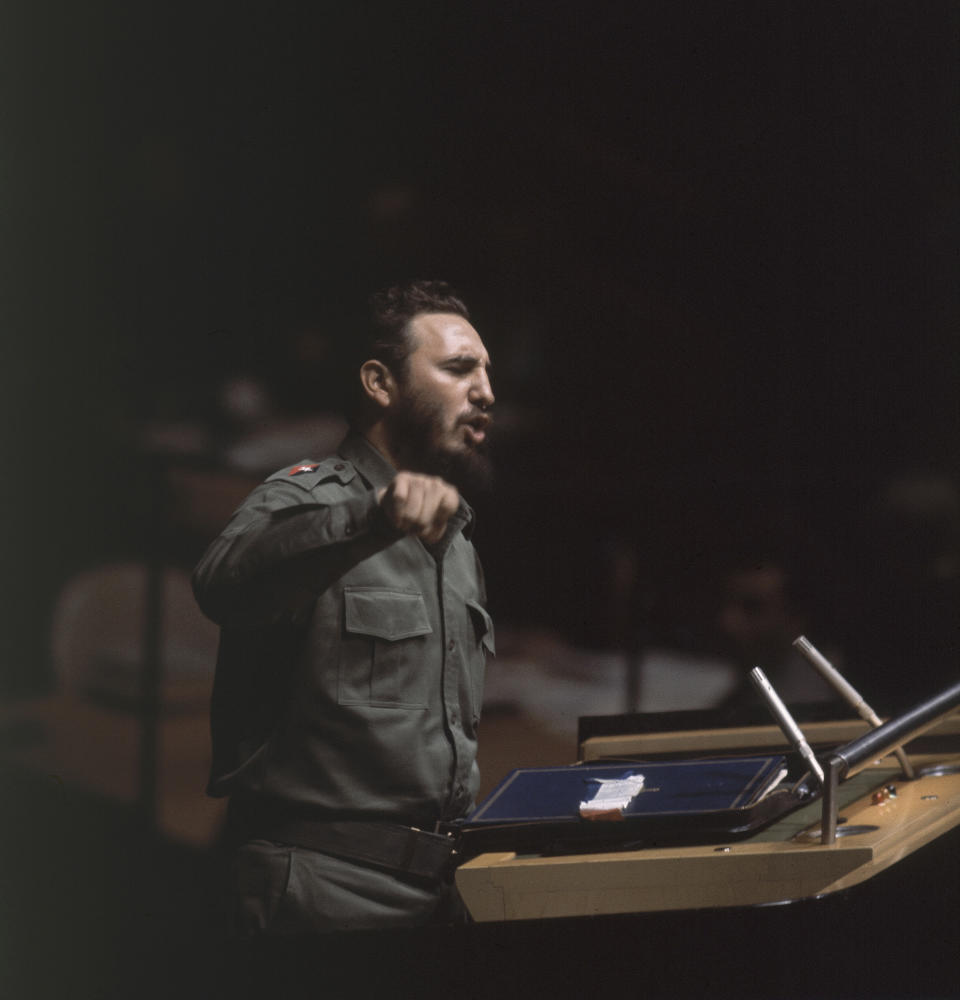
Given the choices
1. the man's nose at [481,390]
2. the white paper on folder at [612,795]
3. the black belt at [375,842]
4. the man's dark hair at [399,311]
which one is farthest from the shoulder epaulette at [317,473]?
the white paper on folder at [612,795]

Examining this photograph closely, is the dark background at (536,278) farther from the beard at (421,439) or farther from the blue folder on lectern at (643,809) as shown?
the blue folder on lectern at (643,809)

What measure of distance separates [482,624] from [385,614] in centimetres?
28

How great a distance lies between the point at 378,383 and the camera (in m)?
2.24

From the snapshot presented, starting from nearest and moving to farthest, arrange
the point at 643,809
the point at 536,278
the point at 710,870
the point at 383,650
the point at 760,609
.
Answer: the point at 710,870 → the point at 643,809 → the point at 383,650 → the point at 536,278 → the point at 760,609

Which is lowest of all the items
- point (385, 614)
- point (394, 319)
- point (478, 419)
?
point (385, 614)

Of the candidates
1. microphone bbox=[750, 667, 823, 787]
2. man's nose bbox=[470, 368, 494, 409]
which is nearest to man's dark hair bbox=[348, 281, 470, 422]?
man's nose bbox=[470, 368, 494, 409]

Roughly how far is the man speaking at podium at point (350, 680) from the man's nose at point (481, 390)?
120mm

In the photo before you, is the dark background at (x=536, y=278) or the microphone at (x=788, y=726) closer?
the microphone at (x=788, y=726)

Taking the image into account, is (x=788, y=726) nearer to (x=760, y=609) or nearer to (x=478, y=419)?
(x=478, y=419)

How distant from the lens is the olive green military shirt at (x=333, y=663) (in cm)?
176

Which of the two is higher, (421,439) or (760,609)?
(421,439)

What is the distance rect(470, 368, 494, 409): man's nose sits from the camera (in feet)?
7.61

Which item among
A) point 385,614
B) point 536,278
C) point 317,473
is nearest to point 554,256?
point 536,278

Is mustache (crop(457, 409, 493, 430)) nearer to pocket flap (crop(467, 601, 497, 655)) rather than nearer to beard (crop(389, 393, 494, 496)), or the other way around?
beard (crop(389, 393, 494, 496))
